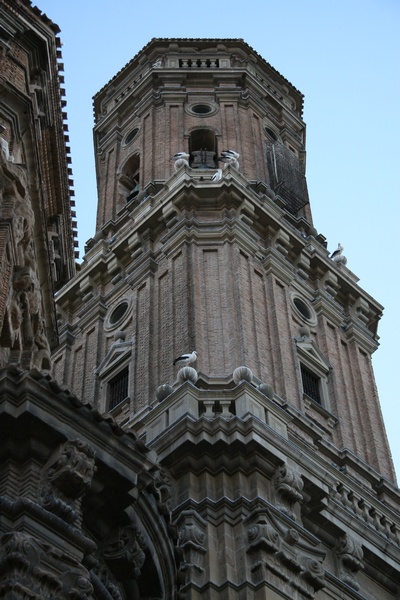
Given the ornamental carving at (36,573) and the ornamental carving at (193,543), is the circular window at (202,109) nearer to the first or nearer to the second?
the ornamental carving at (193,543)

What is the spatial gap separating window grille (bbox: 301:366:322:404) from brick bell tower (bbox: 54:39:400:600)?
5cm

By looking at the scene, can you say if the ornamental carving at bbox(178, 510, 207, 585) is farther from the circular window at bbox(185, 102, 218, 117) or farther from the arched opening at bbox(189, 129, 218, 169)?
the circular window at bbox(185, 102, 218, 117)

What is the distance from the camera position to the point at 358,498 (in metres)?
29.9

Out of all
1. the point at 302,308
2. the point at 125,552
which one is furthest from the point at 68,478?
the point at 302,308

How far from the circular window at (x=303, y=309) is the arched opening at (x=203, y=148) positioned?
673 cm

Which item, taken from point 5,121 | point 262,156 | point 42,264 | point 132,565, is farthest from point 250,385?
point 262,156

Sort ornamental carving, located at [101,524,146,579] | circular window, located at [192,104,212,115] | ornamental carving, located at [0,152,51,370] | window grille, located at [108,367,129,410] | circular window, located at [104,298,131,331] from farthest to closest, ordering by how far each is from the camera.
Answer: circular window, located at [192,104,212,115], circular window, located at [104,298,131,331], window grille, located at [108,367,129,410], ornamental carving, located at [0,152,51,370], ornamental carving, located at [101,524,146,579]

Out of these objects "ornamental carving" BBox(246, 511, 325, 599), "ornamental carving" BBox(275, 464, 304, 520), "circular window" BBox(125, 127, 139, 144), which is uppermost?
"circular window" BBox(125, 127, 139, 144)

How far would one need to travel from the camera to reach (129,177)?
4425 cm

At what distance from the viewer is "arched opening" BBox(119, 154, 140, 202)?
4341 cm

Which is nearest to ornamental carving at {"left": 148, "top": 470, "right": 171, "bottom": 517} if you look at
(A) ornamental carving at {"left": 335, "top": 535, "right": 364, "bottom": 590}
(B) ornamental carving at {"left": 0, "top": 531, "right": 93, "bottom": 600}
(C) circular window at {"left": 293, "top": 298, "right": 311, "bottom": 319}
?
(B) ornamental carving at {"left": 0, "top": 531, "right": 93, "bottom": 600}

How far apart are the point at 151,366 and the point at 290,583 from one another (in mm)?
9349

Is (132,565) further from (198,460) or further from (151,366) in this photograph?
(151,366)

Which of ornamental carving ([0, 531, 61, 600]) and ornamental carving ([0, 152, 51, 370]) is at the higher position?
ornamental carving ([0, 152, 51, 370])
